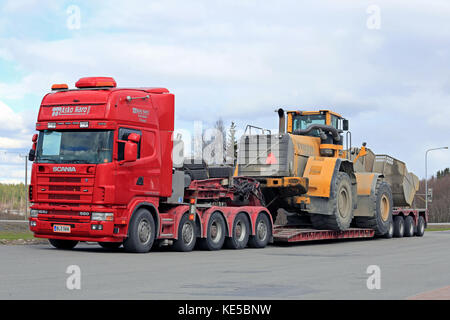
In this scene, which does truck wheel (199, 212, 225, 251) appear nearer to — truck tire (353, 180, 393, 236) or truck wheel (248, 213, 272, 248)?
truck wheel (248, 213, 272, 248)

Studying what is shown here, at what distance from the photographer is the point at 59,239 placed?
1820 centimetres

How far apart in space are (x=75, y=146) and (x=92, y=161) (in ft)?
2.10

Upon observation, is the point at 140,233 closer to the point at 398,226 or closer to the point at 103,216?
the point at 103,216

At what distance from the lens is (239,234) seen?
2084cm

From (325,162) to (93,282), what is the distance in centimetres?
1397

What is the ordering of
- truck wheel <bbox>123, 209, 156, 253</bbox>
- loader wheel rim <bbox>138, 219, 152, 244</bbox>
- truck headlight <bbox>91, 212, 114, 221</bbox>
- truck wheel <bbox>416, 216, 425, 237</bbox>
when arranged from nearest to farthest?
truck headlight <bbox>91, 212, 114, 221</bbox>
truck wheel <bbox>123, 209, 156, 253</bbox>
loader wheel rim <bbox>138, 219, 152, 244</bbox>
truck wheel <bbox>416, 216, 425, 237</bbox>

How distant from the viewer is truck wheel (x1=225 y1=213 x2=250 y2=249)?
20.4 m

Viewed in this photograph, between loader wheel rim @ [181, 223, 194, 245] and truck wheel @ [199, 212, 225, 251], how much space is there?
61 cm

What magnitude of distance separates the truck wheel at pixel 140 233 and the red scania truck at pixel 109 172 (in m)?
0.02

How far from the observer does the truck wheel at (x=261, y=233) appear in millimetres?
21344

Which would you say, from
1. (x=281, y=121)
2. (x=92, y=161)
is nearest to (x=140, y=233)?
(x=92, y=161)

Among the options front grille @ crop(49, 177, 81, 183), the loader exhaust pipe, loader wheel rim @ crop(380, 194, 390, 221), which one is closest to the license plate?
front grille @ crop(49, 177, 81, 183)

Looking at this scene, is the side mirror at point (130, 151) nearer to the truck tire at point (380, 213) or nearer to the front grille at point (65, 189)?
the front grille at point (65, 189)
